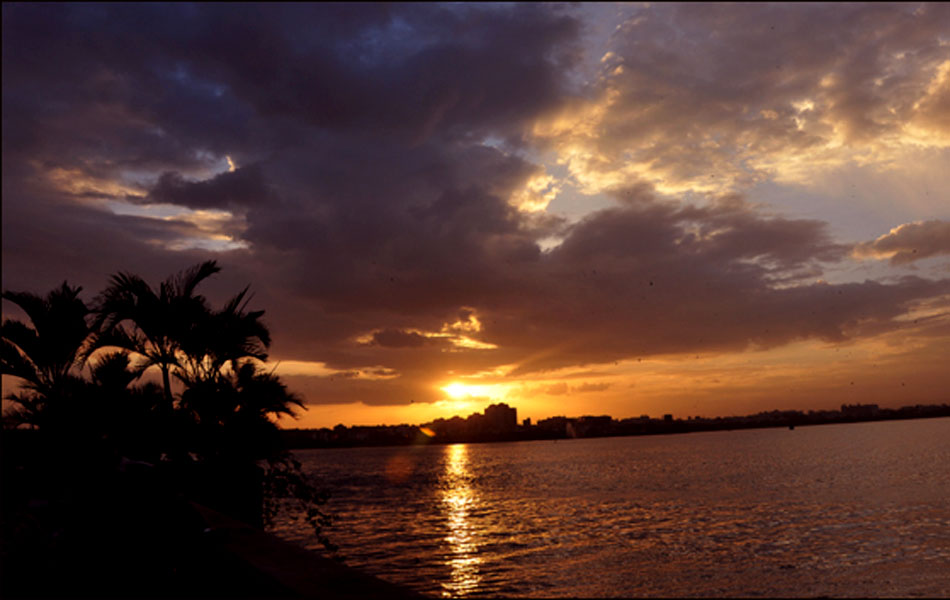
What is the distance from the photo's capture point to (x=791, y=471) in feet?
217

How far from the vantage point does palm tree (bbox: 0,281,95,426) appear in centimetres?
1570

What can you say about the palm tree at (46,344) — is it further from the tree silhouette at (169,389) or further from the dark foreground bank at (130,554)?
the dark foreground bank at (130,554)

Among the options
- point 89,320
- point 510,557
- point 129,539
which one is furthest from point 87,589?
point 510,557

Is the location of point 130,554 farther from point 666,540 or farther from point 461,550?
point 666,540

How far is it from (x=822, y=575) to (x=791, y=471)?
2105 inches

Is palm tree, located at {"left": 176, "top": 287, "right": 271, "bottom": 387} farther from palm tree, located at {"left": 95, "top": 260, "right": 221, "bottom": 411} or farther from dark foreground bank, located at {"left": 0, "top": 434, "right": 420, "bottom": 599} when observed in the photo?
dark foreground bank, located at {"left": 0, "top": 434, "right": 420, "bottom": 599}

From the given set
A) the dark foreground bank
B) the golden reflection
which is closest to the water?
the golden reflection

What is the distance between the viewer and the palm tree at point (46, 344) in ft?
51.5

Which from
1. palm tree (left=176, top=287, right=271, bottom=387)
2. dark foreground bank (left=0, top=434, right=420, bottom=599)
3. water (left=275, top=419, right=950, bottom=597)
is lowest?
water (left=275, top=419, right=950, bottom=597)

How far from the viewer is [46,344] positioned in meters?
16.2

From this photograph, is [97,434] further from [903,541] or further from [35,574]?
[903,541]

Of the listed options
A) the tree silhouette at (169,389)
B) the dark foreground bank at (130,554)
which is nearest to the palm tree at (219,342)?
the tree silhouette at (169,389)

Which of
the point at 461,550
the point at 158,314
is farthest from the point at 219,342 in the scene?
the point at 461,550

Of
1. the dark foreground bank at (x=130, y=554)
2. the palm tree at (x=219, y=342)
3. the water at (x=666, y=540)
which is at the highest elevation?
the palm tree at (x=219, y=342)
